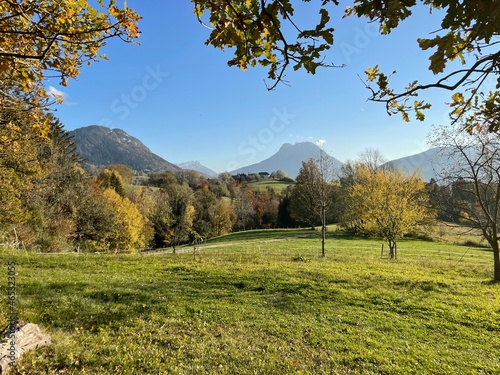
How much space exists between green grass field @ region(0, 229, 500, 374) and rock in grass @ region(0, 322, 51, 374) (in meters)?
0.19

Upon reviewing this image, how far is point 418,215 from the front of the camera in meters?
28.2

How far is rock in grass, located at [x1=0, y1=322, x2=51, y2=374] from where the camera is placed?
4959 mm

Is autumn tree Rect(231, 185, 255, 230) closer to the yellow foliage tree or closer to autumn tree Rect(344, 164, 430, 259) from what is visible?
the yellow foliage tree

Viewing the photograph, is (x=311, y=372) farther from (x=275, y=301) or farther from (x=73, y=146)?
(x=73, y=146)

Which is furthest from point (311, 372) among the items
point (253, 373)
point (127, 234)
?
point (127, 234)

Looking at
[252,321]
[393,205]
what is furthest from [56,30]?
[393,205]

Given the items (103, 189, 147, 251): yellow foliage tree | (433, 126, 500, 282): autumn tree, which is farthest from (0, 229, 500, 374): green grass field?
(103, 189, 147, 251): yellow foliage tree

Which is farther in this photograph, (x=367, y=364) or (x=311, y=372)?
(x=367, y=364)

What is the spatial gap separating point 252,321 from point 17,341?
18.9 feet

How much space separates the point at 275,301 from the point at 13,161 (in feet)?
53.4

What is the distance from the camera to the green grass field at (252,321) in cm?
621

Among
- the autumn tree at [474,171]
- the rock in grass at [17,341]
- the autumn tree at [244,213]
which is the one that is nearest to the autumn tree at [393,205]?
the autumn tree at [474,171]

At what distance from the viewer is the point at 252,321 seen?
350 inches

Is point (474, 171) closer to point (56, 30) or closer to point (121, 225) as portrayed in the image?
point (56, 30)
